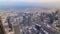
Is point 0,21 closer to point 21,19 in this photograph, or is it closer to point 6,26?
point 6,26

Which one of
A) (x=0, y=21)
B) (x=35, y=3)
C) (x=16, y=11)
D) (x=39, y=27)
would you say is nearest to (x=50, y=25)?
(x=39, y=27)

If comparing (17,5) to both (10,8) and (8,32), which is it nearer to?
(10,8)

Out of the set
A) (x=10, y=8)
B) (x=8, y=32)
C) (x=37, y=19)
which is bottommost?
→ (x=8, y=32)

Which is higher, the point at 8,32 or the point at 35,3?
the point at 35,3

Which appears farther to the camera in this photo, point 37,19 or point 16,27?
point 37,19

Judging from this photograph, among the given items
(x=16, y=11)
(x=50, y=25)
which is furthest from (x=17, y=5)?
(x=50, y=25)

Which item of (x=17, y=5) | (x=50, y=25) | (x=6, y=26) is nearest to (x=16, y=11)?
(x=17, y=5)

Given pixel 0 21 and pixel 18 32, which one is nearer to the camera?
pixel 18 32

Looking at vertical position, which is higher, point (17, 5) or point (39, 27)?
point (17, 5)

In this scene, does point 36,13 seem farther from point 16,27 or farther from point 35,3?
point 16,27
